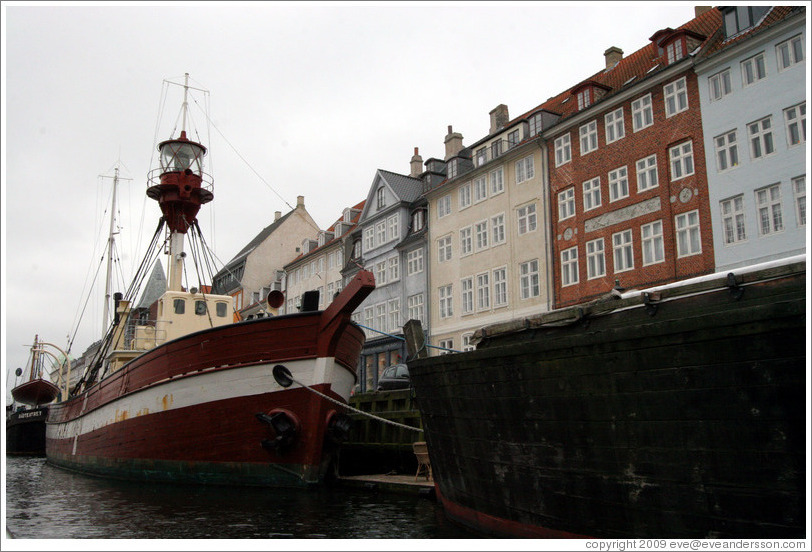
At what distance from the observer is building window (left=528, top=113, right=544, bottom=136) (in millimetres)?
29719

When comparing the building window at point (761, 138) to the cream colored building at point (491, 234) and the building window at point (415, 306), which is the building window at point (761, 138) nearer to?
the cream colored building at point (491, 234)

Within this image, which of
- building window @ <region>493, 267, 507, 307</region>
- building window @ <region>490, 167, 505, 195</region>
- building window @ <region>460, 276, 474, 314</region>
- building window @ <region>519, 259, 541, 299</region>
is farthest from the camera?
building window @ <region>460, 276, 474, 314</region>

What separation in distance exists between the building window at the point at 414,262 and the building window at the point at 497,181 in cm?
643

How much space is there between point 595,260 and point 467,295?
311 inches

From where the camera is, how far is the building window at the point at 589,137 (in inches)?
1059

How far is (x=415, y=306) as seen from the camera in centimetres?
3625

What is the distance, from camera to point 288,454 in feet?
52.4

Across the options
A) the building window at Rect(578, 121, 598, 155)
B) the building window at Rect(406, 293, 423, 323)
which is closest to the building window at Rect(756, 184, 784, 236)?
the building window at Rect(578, 121, 598, 155)

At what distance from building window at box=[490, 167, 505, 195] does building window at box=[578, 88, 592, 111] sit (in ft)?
15.9

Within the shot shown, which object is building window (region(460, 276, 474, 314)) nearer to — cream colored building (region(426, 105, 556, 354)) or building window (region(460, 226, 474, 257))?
cream colored building (region(426, 105, 556, 354))

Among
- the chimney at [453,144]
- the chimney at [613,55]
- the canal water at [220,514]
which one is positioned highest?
the chimney at [613,55]

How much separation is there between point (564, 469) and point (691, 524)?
1.44 metres

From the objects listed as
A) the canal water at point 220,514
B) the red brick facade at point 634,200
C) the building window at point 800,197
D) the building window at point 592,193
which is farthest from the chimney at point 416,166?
the canal water at point 220,514

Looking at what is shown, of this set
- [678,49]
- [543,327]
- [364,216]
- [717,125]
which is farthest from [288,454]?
[364,216]
